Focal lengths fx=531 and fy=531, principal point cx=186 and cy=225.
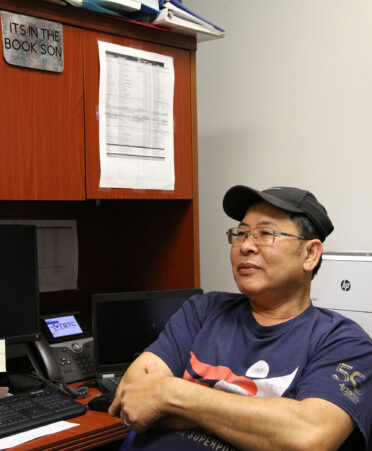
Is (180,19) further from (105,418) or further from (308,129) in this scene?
(105,418)

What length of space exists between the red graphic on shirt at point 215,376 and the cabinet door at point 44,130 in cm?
67

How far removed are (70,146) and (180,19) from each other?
60 cm

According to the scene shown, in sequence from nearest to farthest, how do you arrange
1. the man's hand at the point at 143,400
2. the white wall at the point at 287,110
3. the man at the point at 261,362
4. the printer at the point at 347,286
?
the man at the point at 261,362, the man's hand at the point at 143,400, the printer at the point at 347,286, the white wall at the point at 287,110

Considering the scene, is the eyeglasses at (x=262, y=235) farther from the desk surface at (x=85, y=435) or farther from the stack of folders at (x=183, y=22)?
the stack of folders at (x=183, y=22)

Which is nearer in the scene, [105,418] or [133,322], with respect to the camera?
[105,418]

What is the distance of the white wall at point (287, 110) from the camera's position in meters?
1.89

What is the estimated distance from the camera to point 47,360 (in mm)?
1698

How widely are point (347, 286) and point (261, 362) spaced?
17.7 inches

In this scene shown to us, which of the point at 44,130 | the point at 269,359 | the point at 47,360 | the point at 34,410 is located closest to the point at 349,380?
the point at 269,359

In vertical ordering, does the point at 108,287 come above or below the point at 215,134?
below

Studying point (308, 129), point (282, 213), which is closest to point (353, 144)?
point (308, 129)

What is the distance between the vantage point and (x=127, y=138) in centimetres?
178

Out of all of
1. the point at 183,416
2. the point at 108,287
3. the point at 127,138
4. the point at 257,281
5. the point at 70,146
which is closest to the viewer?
the point at 183,416

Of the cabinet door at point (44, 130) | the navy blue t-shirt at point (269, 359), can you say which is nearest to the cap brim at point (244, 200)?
the navy blue t-shirt at point (269, 359)
